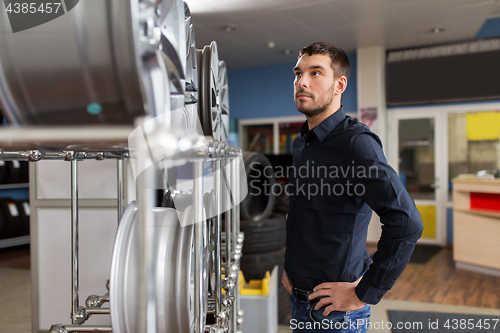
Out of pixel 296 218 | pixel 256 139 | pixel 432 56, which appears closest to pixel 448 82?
pixel 432 56

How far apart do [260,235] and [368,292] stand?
5.01 ft

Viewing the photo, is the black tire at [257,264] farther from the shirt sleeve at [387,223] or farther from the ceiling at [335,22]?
the ceiling at [335,22]

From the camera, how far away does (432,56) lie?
526 centimetres

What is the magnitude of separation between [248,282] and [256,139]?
4.35 meters

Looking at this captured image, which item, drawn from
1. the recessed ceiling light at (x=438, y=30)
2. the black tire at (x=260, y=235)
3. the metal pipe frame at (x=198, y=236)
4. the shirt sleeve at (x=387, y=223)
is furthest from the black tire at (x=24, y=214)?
the recessed ceiling light at (x=438, y=30)

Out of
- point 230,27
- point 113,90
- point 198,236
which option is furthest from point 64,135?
point 230,27

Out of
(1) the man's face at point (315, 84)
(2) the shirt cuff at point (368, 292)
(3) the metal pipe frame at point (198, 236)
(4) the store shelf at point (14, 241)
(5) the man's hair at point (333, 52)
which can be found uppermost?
(5) the man's hair at point (333, 52)

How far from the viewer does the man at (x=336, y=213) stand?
3.62ft

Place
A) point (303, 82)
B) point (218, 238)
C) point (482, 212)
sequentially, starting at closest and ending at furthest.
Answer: point (218, 238) → point (303, 82) → point (482, 212)

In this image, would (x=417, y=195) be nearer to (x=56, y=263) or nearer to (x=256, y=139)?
(x=256, y=139)

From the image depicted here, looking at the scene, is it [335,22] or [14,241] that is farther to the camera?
[14,241]

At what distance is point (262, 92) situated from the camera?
6.56 meters

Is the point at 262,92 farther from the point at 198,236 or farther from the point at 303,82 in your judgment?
the point at 198,236

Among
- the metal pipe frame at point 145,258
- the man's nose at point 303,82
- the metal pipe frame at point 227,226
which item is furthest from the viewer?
the man's nose at point 303,82
